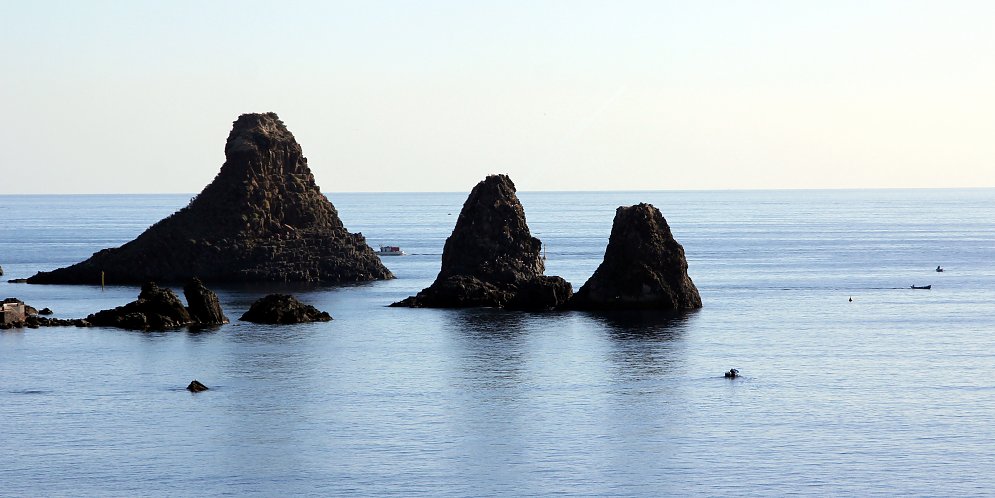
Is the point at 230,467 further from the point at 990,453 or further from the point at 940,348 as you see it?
the point at 940,348

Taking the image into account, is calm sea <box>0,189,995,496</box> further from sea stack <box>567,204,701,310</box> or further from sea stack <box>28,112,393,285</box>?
sea stack <box>28,112,393,285</box>

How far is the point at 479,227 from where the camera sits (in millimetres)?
145625

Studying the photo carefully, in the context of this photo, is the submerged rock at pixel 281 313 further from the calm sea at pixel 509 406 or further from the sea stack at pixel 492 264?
the sea stack at pixel 492 264

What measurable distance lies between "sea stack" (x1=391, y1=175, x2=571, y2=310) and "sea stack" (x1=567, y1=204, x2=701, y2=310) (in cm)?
520

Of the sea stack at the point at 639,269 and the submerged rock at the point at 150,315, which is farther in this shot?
the sea stack at the point at 639,269

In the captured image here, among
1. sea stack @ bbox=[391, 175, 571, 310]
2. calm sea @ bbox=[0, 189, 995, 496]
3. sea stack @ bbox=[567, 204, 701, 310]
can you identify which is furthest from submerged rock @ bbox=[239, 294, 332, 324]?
sea stack @ bbox=[567, 204, 701, 310]

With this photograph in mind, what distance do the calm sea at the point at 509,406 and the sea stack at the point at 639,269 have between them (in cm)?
350

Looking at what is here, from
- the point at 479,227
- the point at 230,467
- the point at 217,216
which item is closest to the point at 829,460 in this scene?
the point at 230,467

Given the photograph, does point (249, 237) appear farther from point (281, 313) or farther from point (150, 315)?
point (150, 315)

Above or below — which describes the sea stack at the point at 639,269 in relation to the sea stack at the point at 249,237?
below

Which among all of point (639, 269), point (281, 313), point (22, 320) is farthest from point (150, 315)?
point (639, 269)

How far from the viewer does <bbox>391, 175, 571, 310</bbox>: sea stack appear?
139 m

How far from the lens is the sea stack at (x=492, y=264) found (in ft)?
457

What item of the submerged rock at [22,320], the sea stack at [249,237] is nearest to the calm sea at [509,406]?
the submerged rock at [22,320]
